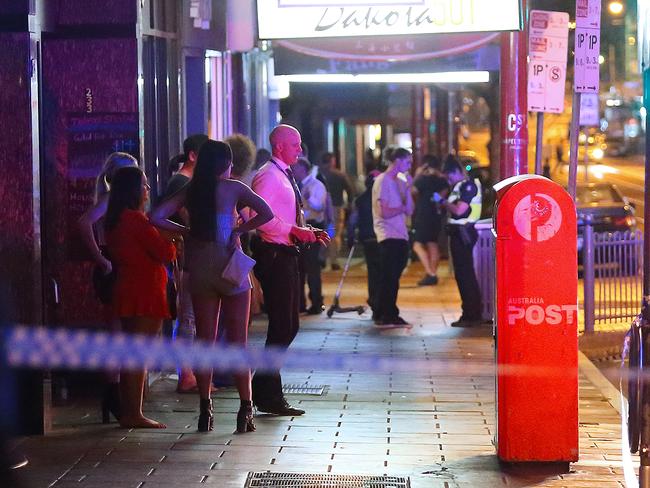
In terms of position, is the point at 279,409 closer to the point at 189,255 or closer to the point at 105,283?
the point at 189,255

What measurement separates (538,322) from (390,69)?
8.61m

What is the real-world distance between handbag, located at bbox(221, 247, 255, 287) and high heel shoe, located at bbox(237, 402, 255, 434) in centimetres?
80

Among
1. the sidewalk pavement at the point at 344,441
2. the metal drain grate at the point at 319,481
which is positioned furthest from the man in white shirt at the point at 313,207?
the metal drain grate at the point at 319,481

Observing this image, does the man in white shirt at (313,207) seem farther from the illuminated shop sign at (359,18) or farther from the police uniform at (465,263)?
the illuminated shop sign at (359,18)

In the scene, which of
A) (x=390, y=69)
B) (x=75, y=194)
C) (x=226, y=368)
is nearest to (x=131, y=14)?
(x=75, y=194)

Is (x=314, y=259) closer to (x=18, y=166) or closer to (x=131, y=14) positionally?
(x=131, y=14)

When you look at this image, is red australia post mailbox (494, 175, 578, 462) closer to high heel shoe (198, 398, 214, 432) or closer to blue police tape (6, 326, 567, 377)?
blue police tape (6, 326, 567, 377)

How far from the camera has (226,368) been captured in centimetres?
885

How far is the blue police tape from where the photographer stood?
7.64 meters

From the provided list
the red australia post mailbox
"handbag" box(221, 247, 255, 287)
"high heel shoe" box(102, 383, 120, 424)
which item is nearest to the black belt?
"handbag" box(221, 247, 255, 287)

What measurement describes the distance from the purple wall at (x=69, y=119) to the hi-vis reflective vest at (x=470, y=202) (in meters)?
4.99

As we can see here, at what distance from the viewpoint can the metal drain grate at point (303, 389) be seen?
9039mm

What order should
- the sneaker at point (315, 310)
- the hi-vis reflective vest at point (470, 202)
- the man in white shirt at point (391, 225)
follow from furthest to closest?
1. the sneaker at point (315, 310)
2. the hi-vis reflective vest at point (470, 202)
3. the man in white shirt at point (391, 225)

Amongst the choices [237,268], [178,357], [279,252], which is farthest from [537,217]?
[178,357]
